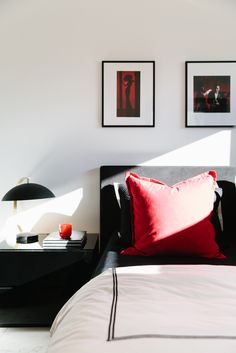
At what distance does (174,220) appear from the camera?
2.06m

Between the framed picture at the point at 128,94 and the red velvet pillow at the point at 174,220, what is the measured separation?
69 centimetres

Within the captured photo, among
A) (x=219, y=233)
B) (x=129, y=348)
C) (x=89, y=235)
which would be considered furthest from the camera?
(x=89, y=235)

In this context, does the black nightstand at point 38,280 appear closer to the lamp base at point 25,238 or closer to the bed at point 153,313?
the lamp base at point 25,238

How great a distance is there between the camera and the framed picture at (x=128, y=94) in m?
2.70

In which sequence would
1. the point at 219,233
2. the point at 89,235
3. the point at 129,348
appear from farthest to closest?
the point at 89,235, the point at 219,233, the point at 129,348

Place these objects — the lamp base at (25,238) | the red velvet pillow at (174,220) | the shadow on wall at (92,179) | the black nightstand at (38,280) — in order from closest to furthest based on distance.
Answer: the red velvet pillow at (174,220) < the black nightstand at (38,280) < the lamp base at (25,238) < the shadow on wall at (92,179)

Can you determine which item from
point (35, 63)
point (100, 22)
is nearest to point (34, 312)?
point (35, 63)

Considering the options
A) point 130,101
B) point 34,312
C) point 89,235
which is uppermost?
point 130,101

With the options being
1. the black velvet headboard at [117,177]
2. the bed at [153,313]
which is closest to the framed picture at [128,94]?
the black velvet headboard at [117,177]

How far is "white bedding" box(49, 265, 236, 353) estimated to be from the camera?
859 millimetres

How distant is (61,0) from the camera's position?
8.87 ft

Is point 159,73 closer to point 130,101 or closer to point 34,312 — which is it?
point 130,101

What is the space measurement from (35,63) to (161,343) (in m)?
2.36

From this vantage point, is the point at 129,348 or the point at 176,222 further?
the point at 176,222
